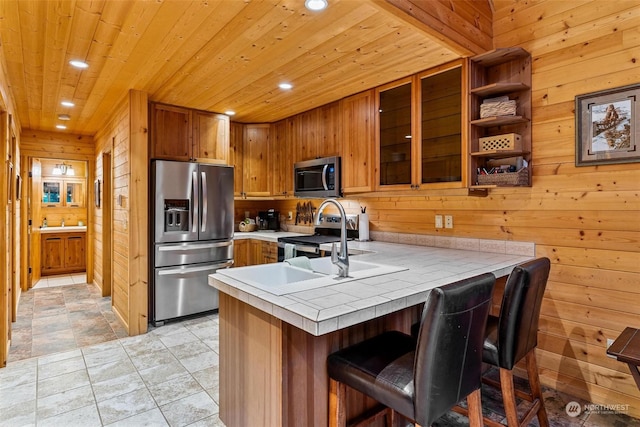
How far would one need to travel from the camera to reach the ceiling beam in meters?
1.99

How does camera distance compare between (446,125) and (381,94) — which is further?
(381,94)

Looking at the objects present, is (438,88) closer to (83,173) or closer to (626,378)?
(626,378)

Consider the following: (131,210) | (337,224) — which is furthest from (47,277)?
(337,224)

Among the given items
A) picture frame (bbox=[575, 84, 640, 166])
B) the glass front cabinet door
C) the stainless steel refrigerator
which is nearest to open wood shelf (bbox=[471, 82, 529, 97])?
the glass front cabinet door

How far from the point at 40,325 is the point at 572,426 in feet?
16.0

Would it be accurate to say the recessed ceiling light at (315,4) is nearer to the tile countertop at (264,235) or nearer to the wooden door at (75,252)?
the tile countertop at (264,235)

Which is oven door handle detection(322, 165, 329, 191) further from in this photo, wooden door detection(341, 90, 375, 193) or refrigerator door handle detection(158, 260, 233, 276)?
refrigerator door handle detection(158, 260, 233, 276)

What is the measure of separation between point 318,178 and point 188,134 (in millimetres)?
1577

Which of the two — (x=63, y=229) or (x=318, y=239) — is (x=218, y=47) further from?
(x=63, y=229)

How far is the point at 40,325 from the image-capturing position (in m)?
3.83

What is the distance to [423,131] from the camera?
2875 millimetres

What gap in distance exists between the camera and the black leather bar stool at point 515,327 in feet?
5.49

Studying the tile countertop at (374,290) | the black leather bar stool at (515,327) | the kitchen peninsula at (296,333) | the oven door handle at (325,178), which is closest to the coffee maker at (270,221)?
the oven door handle at (325,178)

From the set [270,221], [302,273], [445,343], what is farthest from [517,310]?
[270,221]
